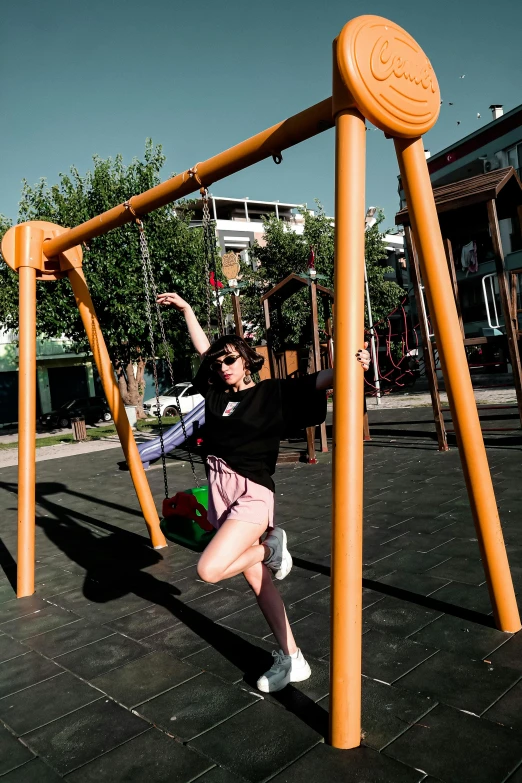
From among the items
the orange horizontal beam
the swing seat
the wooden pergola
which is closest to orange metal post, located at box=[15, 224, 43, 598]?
the orange horizontal beam

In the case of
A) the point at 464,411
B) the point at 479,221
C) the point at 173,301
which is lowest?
the point at 464,411

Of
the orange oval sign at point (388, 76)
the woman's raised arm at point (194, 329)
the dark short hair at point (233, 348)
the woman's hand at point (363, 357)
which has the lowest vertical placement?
the woman's hand at point (363, 357)

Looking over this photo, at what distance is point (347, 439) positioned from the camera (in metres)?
2.49

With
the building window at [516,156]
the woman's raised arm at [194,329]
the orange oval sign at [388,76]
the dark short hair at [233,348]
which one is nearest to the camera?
the orange oval sign at [388,76]

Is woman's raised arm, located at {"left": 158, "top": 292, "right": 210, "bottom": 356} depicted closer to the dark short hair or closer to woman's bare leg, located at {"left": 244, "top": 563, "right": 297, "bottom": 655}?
the dark short hair

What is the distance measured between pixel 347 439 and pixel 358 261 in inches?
27.6

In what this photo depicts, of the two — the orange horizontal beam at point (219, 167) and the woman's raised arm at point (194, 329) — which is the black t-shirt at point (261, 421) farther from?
the orange horizontal beam at point (219, 167)

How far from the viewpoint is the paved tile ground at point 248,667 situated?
7.80 ft

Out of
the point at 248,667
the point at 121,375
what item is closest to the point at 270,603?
the point at 248,667

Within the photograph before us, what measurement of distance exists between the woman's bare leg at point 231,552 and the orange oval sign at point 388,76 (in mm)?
1821

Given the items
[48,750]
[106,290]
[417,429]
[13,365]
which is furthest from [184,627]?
[13,365]

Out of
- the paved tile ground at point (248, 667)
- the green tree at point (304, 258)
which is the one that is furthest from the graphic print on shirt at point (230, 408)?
the green tree at point (304, 258)

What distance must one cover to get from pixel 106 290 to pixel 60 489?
11362 mm

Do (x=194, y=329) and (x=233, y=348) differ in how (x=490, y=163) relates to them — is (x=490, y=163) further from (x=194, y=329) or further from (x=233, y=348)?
(x=233, y=348)
